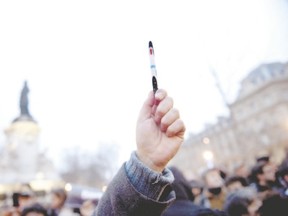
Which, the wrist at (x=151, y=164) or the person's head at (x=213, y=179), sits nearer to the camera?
the wrist at (x=151, y=164)

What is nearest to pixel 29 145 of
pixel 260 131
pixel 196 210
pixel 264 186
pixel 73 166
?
pixel 264 186

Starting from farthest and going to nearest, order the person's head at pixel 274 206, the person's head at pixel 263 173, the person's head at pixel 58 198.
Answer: the person's head at pixel 58 198
the person's head at pixel 263 173
the person's head at pixel 274 206

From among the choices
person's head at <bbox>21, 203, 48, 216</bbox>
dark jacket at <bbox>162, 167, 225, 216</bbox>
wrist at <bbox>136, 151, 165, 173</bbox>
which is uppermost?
wrist at <bbox>136, 151, 165, 173</bbox>

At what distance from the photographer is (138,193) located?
4.30 feet

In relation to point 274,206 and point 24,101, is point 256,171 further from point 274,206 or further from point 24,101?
point 24,101

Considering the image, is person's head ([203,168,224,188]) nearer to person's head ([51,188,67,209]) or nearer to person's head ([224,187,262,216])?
Answer: person's head ([224,187,262,216])

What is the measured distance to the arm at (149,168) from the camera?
131cm

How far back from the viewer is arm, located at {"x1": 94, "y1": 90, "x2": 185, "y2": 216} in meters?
1.31

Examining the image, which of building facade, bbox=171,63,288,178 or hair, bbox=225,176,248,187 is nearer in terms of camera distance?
hair, bbox=225,176,248,187

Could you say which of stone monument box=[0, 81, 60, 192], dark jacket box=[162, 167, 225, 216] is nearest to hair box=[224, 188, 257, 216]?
dark jacket box=[162, 167, 225, 216]

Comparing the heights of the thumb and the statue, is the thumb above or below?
above

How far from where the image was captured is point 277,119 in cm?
5069

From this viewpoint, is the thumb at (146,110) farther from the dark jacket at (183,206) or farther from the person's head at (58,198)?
the person's head at (58,198)

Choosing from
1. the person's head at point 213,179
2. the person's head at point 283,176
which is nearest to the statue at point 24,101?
the person's head at point 213,179
